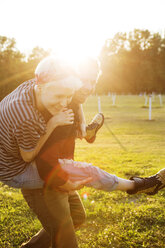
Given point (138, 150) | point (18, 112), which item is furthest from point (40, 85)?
point (138, 150)

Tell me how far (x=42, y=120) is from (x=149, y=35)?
82.3 m

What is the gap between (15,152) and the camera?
2111 millimetres

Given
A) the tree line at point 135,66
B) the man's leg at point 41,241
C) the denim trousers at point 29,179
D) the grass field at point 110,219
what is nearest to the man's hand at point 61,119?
the denim trousers at point 29,179

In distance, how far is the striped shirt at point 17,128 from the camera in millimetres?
1939

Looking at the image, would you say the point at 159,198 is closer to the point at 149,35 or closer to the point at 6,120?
the point at 6,120

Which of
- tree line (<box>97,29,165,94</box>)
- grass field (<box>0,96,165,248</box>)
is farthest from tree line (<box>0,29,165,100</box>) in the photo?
grass field (<box>0,96,165,248</box>)

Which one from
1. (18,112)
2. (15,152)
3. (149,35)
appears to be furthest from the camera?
(149,35)

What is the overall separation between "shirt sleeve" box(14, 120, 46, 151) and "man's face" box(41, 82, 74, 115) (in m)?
0.18

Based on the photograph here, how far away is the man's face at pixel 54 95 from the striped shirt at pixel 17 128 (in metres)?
0.10

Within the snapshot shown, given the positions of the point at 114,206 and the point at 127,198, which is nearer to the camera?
the point at 114,206

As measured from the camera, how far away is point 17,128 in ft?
6.34

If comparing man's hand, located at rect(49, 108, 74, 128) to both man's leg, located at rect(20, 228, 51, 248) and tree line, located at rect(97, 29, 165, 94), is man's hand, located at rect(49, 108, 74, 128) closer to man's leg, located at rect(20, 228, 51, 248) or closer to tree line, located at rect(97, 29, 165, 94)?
man's leg, located at rect(20, 228, 51, 248)

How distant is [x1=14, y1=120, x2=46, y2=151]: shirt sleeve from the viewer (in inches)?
75.9

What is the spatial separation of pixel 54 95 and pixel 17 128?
358 mm
